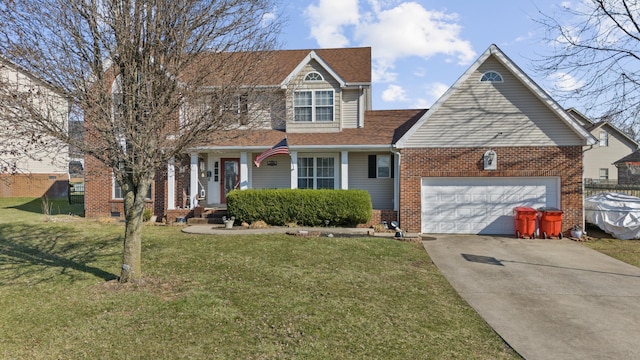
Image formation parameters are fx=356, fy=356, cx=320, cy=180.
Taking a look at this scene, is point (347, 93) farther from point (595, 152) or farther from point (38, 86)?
point (595, 152)

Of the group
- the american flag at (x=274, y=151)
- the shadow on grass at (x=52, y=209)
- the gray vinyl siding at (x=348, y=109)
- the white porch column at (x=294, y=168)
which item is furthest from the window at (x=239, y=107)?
the shadow on grass at (x=52, y=209)

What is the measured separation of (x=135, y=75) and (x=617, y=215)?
15.3 meters

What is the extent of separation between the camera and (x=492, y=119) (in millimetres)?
13164

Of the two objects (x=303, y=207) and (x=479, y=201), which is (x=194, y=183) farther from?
(x=479, y=201)

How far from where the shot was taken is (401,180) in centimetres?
1344

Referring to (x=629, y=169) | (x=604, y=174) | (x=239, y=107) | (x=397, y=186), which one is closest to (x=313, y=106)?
(x=397, y=186)

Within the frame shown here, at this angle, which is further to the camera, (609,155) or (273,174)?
(609,155)

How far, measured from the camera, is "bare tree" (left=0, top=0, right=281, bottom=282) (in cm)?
522

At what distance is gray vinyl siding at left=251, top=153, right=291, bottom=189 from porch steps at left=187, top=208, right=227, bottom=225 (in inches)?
94.7

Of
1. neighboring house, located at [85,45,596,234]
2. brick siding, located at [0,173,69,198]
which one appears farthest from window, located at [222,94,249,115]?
Answer: brick siding, located at [0,173,69,198]

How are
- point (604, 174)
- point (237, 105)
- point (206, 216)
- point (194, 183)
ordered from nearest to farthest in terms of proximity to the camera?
point (237, 105) < point (206, 216) < point (194, 183) < point (604, 174)

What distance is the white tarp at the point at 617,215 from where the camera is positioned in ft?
40.3

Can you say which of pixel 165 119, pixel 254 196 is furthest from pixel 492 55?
pixel 165 119

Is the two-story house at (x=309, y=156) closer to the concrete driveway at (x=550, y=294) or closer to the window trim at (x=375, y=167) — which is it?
the window trim at (x=375, y=167)
